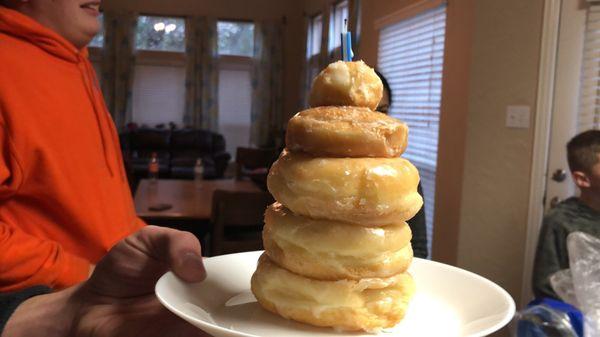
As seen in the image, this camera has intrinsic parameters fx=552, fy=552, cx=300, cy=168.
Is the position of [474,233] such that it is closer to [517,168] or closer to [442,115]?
[517,168]

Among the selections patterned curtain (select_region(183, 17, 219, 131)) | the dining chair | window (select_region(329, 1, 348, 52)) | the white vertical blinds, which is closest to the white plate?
the dining chair

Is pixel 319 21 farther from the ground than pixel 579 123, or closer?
farther from the ground

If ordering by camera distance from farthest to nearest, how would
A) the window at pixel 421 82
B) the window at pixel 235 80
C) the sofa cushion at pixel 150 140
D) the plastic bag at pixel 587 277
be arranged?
the window at pixel 235 80, the sofa cushion at pixel 150 140, the window at pixel 421 82, the plastic bag at pixel 587 277

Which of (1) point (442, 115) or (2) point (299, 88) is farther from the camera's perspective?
(2) point (299, 88)

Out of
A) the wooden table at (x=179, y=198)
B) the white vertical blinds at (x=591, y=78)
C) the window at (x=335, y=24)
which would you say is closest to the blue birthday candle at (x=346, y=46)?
the wooden table at (x=179, y=198)

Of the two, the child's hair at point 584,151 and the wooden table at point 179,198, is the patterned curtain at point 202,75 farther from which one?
the child's hair at point 584,151

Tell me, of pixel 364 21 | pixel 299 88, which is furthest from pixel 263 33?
pixel 364 21

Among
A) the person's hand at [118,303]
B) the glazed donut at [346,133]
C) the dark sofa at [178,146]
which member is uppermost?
the glazed donut at [346,133]

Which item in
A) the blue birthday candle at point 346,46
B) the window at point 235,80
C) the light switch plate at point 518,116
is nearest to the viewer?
the blue birthday candle at point 346,46

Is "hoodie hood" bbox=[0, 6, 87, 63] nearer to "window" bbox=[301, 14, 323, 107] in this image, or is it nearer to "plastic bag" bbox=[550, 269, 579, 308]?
"plastic bag" bbox=[550, 269, 579, 308]
